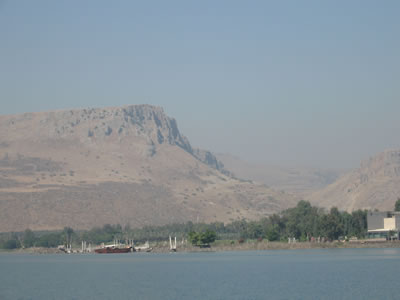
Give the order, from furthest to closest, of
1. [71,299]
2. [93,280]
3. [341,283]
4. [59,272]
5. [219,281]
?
[59,272], [93,280], [219,281], [341,283], [71,299]

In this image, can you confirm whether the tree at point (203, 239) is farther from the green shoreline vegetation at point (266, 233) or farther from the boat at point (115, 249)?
the boat at point (115, 249)

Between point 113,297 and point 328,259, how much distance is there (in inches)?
1846

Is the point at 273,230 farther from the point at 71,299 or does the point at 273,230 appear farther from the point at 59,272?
the point at 71,299

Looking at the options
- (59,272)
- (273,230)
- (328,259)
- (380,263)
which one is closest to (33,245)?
(273,230)

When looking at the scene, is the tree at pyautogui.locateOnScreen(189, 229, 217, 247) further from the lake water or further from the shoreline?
the lake water

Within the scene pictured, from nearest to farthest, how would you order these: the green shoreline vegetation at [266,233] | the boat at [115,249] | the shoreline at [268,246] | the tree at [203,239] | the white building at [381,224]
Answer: the shoreline at [268,246]
the green shoreline vegetation at [266,233]
the white building at [381,224]
the tree at [203,239]
the boat at [115,249]

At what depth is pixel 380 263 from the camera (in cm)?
8950


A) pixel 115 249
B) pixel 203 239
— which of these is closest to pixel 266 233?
pixel 203 239

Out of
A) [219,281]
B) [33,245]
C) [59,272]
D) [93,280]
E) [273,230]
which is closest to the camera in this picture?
[219,281]

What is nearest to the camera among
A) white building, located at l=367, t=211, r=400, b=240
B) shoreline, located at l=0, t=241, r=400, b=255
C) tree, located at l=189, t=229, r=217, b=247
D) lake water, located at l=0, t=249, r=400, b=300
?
lake water, located at l=0, t=249, r=400, b=300

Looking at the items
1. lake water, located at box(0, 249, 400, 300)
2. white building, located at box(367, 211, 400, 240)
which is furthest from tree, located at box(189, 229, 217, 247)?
lake water, located at box(0, 249, 400, 300)

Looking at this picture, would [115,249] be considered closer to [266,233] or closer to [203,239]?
[203,239]

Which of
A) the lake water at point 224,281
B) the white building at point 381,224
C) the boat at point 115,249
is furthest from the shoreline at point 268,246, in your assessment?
the lake water at point 224,281

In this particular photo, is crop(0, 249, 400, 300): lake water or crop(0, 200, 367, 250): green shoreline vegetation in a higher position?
crop(0, 200, 367, 250): green shoreline vegetation
